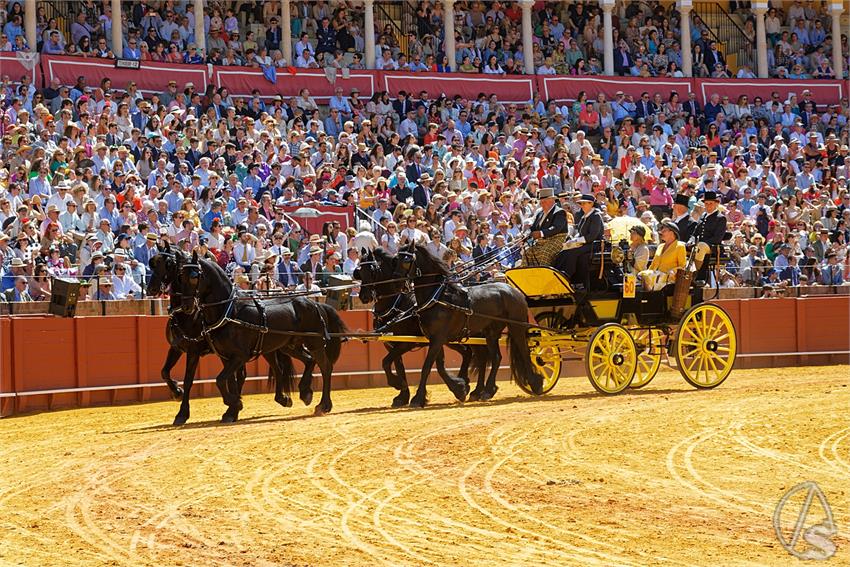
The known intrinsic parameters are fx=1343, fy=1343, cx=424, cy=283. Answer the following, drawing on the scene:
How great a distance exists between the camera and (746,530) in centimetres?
846

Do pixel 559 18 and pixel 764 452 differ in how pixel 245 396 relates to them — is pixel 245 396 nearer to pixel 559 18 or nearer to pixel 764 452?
pixel 764 452

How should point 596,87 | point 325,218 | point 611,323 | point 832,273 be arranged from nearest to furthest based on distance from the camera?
point 611,323
point 325,218
point 832,273
point 596,87

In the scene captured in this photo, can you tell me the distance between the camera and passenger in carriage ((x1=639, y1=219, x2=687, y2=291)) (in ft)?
55.0

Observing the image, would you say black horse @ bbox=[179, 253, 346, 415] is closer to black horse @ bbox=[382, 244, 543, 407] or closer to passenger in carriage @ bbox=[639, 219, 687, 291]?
black horse @ bbox=[382, 244, 543, 407]

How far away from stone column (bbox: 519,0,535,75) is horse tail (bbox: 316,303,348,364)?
63.9ft

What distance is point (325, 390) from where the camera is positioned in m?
15.5

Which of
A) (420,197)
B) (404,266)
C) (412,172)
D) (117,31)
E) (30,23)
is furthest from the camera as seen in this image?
(117,31)

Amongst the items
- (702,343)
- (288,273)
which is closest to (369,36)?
(288,273)

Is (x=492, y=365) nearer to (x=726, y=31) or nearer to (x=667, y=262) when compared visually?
(x=667, y=262)

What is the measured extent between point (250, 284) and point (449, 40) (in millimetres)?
16434

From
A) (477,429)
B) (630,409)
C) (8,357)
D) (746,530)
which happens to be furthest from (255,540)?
(8,357)

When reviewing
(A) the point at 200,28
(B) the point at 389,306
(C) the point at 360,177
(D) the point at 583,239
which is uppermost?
(A) the point at 200,28

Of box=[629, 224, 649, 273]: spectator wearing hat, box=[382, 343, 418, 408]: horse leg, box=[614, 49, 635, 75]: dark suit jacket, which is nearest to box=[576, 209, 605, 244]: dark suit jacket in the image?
box=[629, 224, 649, 273]: spectator wearing hat

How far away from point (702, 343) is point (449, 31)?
60.4 ft
